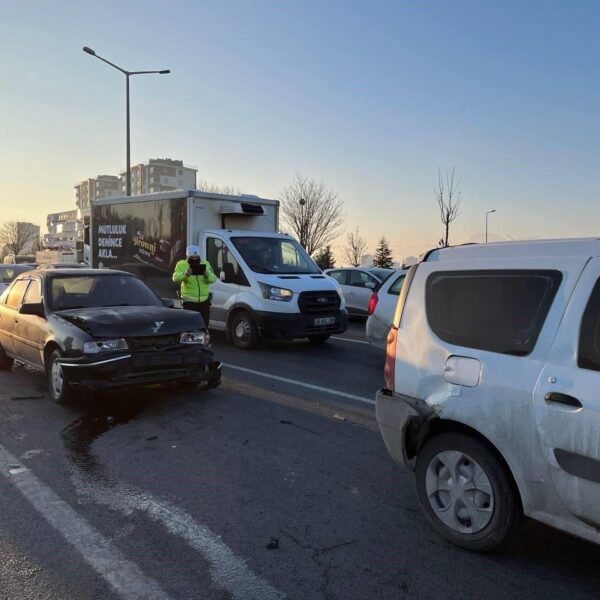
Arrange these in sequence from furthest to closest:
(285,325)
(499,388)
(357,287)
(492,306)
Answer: (357,287)
(285,325)
(492,306)
(499,388)

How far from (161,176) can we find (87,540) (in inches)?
4888

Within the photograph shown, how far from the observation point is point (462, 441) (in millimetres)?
3104

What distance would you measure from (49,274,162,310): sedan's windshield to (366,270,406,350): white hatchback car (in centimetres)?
343

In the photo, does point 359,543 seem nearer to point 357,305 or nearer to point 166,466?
point 166,466

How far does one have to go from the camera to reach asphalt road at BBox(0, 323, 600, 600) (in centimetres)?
282

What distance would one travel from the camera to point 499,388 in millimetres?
2869

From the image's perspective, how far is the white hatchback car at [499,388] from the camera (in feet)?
8.59

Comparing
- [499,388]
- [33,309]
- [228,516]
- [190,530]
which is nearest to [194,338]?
[33,309]

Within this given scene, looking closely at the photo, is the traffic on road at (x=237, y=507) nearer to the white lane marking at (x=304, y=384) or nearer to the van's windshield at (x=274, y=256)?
the white lane marking at (x=304, y=384)

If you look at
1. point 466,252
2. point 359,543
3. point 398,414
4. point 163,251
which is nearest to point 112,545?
point 359,543

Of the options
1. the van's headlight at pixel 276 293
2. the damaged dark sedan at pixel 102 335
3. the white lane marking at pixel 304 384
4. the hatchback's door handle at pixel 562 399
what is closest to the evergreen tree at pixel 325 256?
the van's headlight at pixel 276 293

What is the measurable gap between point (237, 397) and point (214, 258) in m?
4.73

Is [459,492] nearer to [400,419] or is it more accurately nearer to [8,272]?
[400,419]

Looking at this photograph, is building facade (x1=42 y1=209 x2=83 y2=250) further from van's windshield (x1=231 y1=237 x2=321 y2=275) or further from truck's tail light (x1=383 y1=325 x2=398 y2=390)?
truck's tail light (x1=383 y1=325 x2=398 y2=390)
